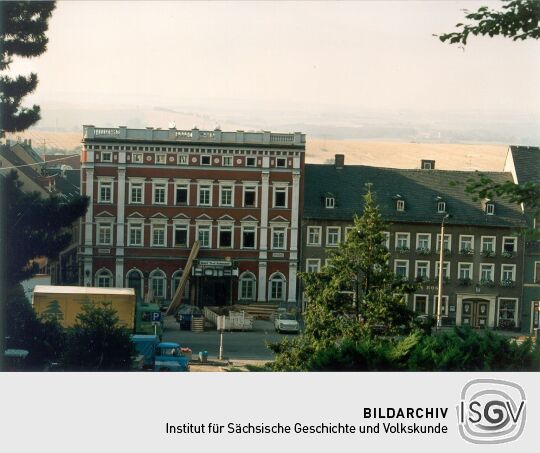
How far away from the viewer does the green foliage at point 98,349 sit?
52.9ft

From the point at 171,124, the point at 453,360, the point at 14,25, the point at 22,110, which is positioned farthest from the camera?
the point at 171,124

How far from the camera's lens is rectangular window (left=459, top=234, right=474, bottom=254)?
1367 inches

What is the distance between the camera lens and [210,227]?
119 ft

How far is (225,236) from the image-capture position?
36.4 meters

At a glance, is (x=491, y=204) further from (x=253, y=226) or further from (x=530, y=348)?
(x=530, y=348)

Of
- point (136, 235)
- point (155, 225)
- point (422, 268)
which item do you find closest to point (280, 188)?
point (155, 225)

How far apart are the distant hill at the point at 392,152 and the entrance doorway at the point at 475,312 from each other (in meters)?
4.01

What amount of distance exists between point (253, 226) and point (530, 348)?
24366 millimetres

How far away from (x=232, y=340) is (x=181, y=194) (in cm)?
748

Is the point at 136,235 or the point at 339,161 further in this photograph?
the point at 339,161

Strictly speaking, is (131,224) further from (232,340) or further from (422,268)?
(422,268)

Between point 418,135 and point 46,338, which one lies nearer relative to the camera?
point 46,338

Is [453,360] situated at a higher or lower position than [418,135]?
lower

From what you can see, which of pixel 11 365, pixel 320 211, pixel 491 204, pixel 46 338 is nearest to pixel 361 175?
pixel 320 211
